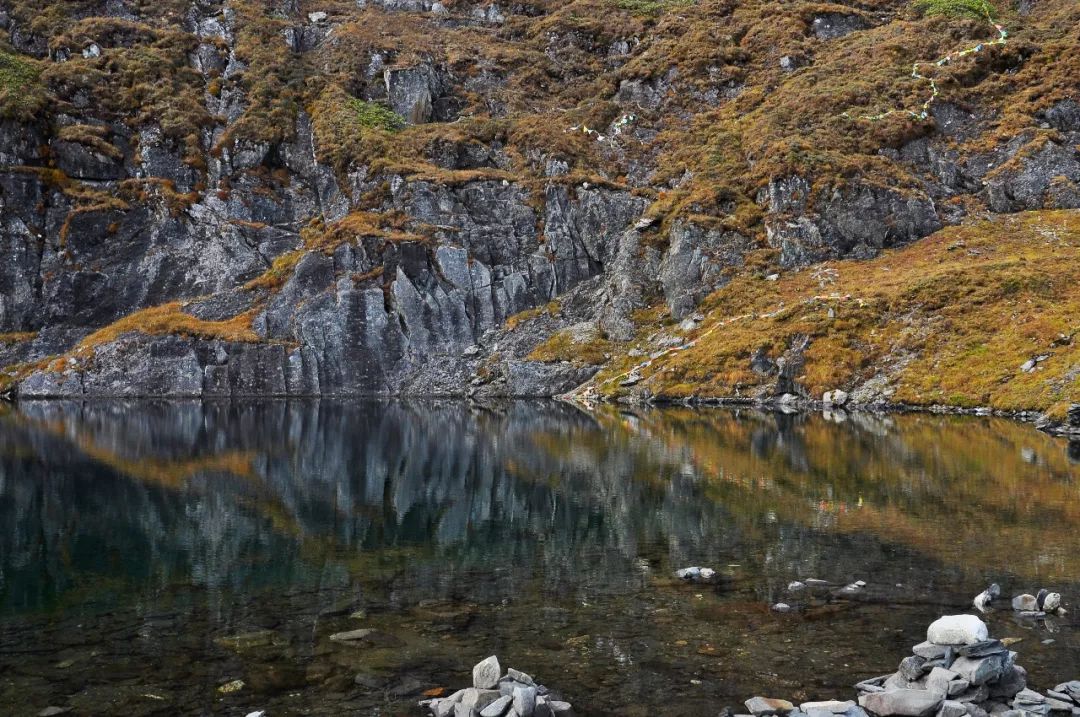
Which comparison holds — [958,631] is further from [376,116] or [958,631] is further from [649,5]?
[649,5]

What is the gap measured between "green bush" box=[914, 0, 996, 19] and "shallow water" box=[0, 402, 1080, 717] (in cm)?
10363

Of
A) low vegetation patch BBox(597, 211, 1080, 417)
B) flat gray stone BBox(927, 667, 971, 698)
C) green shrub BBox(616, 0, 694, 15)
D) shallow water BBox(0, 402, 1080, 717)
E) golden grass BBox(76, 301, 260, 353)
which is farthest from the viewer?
green shrub BBox(616, 0, 694, 15)

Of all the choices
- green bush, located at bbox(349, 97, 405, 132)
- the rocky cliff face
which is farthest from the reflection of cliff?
green bush, located at bbox(349, 97, 405, 132)

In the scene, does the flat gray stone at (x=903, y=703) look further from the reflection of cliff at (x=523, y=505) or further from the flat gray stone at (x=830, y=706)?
the reflection of cliff at (x=523, y=505)

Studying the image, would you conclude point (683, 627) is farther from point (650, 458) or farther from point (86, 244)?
point (86, 244)

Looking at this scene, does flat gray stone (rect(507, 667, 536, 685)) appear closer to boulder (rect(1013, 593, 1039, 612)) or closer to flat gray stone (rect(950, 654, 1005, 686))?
flat gray stone (rect(950, 654, 1005, 686))

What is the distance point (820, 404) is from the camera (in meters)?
73.3

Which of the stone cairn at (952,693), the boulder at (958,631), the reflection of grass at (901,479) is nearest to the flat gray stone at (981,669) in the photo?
the stone cairn at (952,693)

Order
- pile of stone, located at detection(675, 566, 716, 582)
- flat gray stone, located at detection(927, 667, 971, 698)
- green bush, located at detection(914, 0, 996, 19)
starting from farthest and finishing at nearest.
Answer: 1. green bush, located at detection(914, 0, 996, 19)
2. pile of stone, located at detection(675, 566, 716, 582)
3. flat gray stone, located at detection(927, 667, 971, 698)

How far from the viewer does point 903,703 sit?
36.0 ft

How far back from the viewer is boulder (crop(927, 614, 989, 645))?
479 inches

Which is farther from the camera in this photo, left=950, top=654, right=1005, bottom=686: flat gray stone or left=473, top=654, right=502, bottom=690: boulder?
left=473, top=654, right=502, bottom=690: boulder

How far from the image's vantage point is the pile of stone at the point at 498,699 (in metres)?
10.9

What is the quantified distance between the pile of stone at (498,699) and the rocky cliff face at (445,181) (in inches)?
2829
